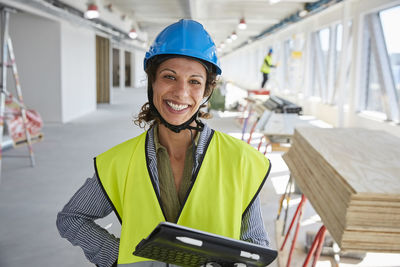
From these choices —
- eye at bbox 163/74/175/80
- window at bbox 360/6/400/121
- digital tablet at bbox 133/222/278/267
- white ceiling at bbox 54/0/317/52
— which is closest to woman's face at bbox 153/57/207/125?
eye at bbox 163/74/175/80

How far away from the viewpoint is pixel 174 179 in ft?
5.23

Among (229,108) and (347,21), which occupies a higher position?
(347,21)

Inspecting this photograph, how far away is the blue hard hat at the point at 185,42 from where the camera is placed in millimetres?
1477

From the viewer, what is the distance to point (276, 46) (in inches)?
906

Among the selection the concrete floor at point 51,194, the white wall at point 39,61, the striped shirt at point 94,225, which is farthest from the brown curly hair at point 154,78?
the white wall at point 39,61

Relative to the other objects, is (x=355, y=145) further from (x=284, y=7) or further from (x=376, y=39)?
(x=284, y=7)

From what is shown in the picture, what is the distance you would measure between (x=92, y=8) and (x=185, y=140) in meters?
9.58

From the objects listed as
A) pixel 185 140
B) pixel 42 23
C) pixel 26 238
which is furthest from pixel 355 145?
pixel 42 23

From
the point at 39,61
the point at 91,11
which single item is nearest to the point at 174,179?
the point at 91,11

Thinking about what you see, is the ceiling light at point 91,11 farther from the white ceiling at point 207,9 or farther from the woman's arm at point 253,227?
the woman's arm at point 253,227

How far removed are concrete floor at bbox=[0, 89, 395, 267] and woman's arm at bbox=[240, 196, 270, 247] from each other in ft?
7.11

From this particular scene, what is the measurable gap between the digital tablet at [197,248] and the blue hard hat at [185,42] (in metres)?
0.64

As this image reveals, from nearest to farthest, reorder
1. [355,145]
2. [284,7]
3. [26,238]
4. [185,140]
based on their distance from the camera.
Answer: [185,140] < [355,145] < [26,238] < [284,7]

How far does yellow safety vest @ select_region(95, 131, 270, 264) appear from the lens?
1.47 meters
